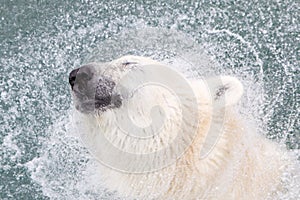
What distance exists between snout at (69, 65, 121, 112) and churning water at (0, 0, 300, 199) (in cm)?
73

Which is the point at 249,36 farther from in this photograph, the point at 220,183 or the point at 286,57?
the point at 220,183

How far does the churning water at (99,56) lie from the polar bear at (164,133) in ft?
1.76

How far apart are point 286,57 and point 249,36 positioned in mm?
216

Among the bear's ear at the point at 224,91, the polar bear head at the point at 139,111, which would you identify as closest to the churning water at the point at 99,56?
the bear's ear at the point at 224,91

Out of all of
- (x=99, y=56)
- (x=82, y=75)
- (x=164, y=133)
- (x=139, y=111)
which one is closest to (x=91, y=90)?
(x=82, y=75)

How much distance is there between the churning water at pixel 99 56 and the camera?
3.22m

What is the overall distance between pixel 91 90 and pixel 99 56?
103 centimetres

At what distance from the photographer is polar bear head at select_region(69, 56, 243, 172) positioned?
234 centimetres

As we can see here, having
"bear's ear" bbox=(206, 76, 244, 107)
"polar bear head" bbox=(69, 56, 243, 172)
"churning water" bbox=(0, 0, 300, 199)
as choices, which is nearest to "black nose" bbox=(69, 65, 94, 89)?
"polar bear head" bbox=(69, 56, 243, 172)

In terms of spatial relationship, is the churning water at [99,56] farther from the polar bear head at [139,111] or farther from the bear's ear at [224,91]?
the polar bear head at [139,111]

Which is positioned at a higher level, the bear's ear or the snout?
the snout

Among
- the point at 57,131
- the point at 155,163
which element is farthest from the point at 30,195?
the point at 155,163

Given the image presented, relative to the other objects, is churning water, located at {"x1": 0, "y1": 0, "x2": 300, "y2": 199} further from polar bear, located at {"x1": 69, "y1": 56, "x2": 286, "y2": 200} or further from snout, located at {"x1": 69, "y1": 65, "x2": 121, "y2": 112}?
snout, located at {"x1": 69, "y1": 65, "x2": 121, "y2": 112}

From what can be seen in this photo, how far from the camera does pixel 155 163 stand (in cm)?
243
